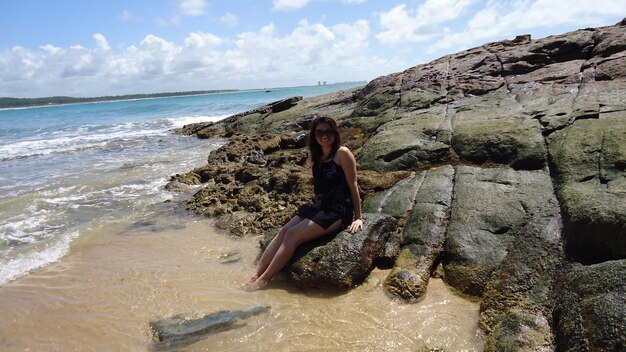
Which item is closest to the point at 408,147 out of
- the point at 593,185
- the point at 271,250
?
the point at 593,185

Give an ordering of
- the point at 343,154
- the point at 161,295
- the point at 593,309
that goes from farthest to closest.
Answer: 1. the point at 343,154
2. the point at 161,295
3. the point at 593,309

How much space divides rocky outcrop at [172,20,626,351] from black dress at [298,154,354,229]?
0.35 m

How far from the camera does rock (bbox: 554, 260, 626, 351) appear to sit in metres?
3.61

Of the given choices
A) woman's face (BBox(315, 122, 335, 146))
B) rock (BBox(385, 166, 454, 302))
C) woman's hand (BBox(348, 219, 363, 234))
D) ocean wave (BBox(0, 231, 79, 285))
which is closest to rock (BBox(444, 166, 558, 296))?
rock (BBox(385, 166, 454, 302))

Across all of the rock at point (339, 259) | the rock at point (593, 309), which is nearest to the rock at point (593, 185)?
the rock at point (593, 309)

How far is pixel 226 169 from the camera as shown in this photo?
520 inches

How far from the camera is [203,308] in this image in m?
5.47

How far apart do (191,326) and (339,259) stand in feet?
6.73

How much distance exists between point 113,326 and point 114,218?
5.38 metres

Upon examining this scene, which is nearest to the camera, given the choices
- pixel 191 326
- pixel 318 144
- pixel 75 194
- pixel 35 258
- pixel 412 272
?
pixel 191 326

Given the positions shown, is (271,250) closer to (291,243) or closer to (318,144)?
(291,243)

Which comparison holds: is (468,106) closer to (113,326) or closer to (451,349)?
(451,349)

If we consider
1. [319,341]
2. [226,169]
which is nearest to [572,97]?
[319,341]

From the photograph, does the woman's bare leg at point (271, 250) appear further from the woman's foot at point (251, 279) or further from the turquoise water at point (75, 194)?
the turquoise water at point (75, 194)
